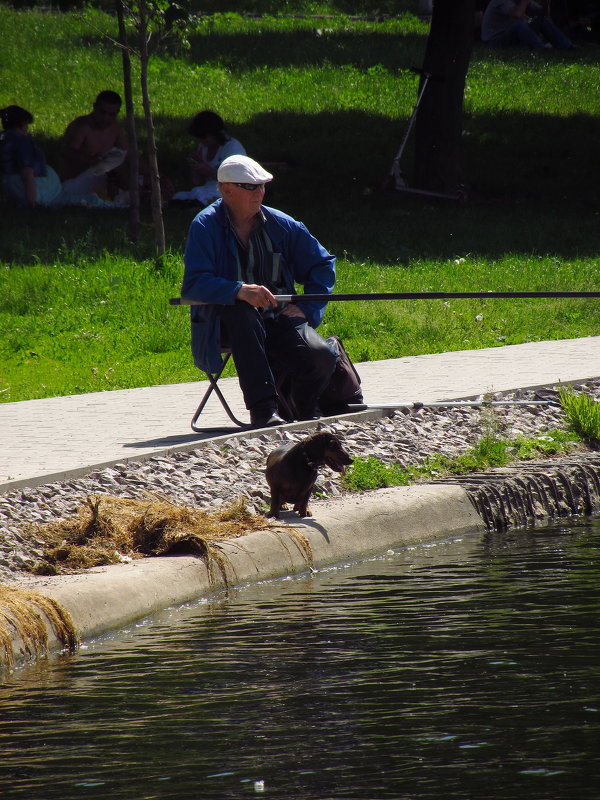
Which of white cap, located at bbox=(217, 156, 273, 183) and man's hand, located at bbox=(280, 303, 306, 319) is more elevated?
white cap, located at bbox=(217, 156, 273, 183)

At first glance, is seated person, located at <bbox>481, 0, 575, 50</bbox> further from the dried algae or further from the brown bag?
the dried algae

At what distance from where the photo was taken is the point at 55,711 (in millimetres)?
4223

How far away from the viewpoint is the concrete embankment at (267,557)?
16.6 feet

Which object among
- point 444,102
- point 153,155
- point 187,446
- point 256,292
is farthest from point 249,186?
point 444,102

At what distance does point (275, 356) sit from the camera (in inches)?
306

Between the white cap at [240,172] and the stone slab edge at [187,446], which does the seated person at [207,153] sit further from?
the white cap at [240,172]

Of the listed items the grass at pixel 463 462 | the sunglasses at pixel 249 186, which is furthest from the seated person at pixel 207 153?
the grass at pixel 463 462

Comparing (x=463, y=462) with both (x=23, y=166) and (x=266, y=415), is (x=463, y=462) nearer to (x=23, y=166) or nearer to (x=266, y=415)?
(x=266, y=415)

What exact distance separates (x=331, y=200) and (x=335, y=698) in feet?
46.7

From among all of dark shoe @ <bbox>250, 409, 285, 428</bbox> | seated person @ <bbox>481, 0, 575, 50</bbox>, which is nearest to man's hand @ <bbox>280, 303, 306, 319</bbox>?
dark shoe @ <bbox>250, 409, 285, 428</bbox>

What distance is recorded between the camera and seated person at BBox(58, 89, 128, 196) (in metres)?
16.1

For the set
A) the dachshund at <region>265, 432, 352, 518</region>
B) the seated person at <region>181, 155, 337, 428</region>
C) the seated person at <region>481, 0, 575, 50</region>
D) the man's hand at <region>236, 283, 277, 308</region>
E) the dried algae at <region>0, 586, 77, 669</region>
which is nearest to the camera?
the dried algae at <region>0, 586, 77, 669</region>

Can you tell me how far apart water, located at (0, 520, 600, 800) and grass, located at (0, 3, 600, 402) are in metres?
5.25

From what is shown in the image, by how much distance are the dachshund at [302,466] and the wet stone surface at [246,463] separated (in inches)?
13.6
